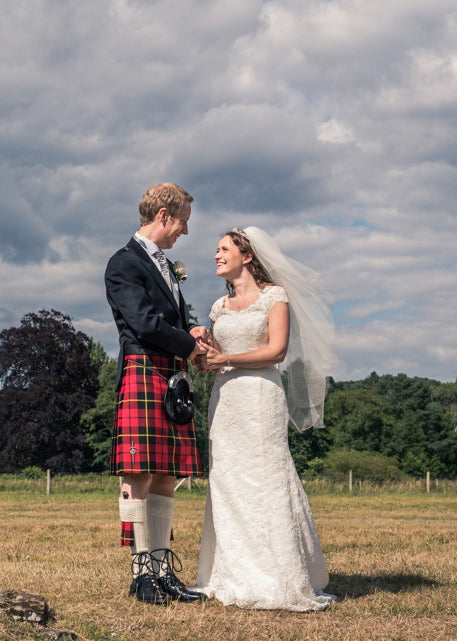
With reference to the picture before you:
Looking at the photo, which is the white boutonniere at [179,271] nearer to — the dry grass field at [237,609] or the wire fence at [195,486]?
the dry grass field at [237,609]

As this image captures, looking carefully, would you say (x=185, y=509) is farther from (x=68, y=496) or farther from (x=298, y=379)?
(x=298, y=379)

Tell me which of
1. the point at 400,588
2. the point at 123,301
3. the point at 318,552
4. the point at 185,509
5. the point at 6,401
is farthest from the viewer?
the point at 6,401

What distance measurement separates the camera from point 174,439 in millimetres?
5605

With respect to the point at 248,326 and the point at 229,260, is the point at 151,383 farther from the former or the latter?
the point at 229,260

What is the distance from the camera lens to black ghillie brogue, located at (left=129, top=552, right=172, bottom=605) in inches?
213

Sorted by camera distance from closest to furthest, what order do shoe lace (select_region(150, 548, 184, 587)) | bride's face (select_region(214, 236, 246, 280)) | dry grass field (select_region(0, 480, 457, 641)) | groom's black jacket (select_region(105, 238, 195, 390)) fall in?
dry grass field (select_region(0, 480, 457, 641)) < groom's black jacket (select_region(105, 238, 195, 390)) < shoe lace (select_region(150, 548, 184, 587)) < bride's face (select_region(214, 236, 246, 280))

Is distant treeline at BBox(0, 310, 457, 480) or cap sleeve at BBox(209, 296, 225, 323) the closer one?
cap sleeve at BBox(209, 296, 225, 323)

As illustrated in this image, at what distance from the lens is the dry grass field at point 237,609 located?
185 inches

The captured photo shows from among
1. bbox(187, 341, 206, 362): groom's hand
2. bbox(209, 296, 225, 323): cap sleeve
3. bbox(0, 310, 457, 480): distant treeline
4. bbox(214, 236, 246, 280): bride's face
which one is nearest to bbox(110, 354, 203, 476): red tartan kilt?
bbox(187, 341, 206, 362): groom's hand

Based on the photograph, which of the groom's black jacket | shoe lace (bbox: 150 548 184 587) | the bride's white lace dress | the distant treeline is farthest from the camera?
the distant treeline

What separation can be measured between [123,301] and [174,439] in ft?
3.37

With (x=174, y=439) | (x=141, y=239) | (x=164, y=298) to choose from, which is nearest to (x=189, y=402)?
(x=174, y=439)

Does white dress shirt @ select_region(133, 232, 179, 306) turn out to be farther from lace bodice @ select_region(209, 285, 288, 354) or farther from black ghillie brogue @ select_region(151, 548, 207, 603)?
black ghillie brogue @ select_region(151, 548, 207, 603)

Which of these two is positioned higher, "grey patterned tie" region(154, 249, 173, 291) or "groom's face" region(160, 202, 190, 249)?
"groom's face" region(160, 202, 190, 249)
